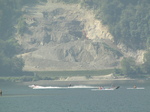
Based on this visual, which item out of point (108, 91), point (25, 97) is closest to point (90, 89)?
point (108, 91)

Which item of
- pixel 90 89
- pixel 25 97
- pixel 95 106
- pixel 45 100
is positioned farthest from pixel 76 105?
pixel 90 89

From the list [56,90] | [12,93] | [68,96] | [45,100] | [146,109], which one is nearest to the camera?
[146,109]

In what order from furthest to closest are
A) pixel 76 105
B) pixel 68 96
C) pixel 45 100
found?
1. pixel 68 96
2. pixel 45 100
3. pixel 76 105

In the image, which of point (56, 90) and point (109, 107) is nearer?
point (109, 107)

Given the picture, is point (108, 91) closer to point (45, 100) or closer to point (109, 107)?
point (45, 100)

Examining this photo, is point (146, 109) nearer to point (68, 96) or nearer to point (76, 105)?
point (76, 105)

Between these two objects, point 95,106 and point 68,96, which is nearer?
point 95,106
